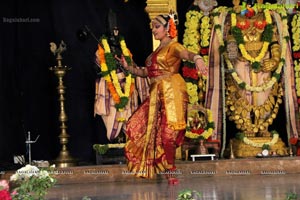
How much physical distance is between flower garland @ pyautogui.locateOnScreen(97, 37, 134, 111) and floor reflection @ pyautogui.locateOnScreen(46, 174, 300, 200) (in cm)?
129

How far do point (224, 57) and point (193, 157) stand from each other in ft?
4.48

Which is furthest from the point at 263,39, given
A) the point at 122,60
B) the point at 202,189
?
the point at 202,189

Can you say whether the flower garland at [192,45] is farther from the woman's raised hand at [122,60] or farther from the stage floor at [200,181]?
the woman's raised hand at [122,60]

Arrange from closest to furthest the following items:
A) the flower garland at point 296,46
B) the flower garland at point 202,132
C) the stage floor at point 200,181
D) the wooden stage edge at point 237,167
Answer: the stage floor at point 200,181 → the wooden stage edge at point 237,167 → the flower garland at point 202,132 → the flower garland at point 296,46

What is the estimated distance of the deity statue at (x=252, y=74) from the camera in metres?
10.6

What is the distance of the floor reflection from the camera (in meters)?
6.87

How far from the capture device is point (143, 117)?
8.92 metres

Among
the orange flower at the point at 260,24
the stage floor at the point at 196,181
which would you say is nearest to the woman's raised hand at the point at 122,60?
the stage floor at the point at 196,181

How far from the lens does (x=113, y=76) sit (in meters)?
10.1

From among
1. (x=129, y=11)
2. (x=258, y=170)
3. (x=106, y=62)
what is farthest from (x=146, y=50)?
(x=258, y=170)

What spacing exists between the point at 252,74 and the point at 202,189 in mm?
3329

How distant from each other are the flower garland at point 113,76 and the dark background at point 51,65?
2.50 feet

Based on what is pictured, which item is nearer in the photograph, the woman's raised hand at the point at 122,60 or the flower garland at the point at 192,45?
the woman's raised hand at the point at 122,60

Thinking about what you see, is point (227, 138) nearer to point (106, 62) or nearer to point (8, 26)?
point (106, 62)
